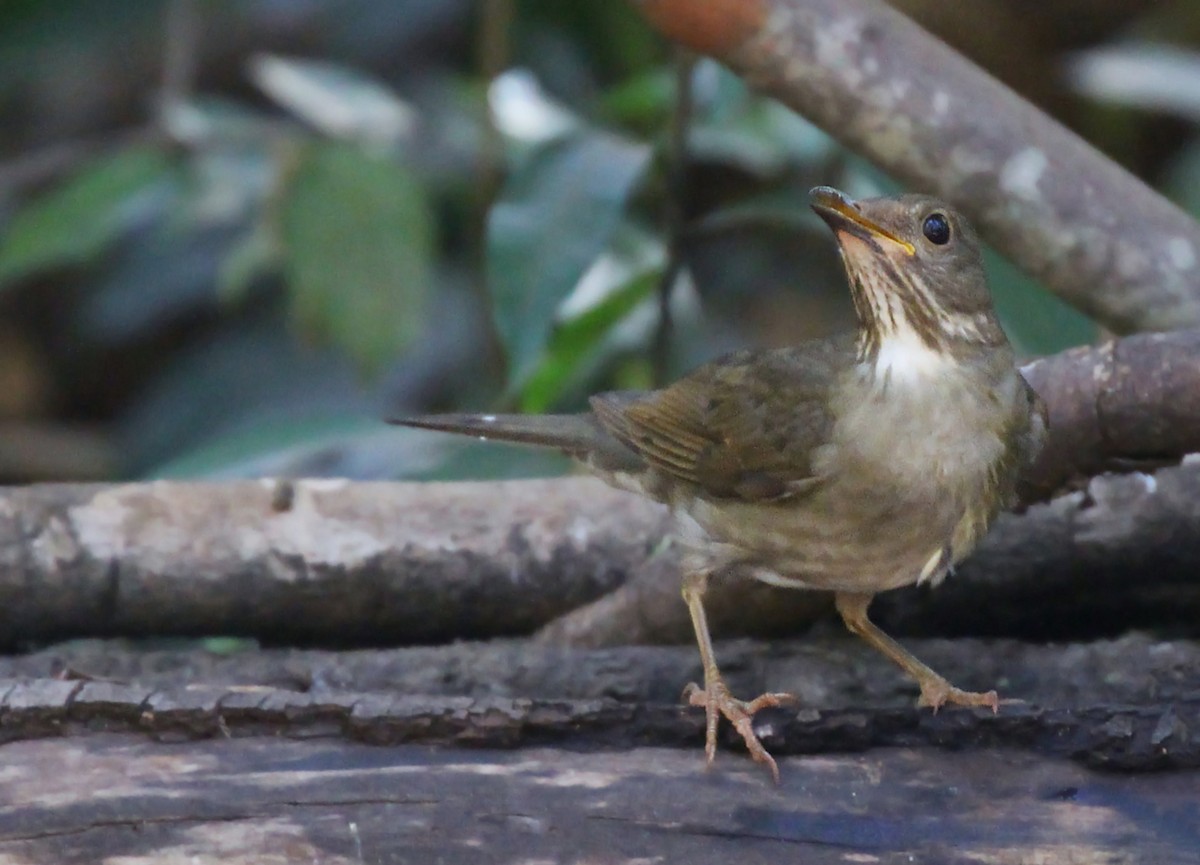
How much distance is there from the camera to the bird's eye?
130 inches

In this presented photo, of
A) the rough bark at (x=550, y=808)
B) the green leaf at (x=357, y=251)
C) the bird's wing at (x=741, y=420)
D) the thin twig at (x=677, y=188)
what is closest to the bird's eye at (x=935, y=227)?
the bird's wing at (x=741, y=420)

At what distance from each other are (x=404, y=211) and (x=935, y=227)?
6.91 ft

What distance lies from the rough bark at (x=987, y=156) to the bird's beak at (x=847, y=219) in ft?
1.97

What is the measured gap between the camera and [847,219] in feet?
10.6

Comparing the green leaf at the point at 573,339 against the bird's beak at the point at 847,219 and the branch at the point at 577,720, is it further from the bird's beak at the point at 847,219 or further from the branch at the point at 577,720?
the branch at the point at 577,720

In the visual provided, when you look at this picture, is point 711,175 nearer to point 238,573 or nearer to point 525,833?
point 238,573

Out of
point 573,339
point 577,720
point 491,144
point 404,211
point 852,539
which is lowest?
point 577,720

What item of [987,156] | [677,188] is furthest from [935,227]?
[677,188]

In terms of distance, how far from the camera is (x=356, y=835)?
260 centimetres

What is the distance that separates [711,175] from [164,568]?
14.8 feet

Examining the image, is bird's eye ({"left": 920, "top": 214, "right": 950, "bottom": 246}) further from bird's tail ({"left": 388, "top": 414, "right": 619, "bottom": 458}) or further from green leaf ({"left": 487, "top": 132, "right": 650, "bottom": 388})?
green leaf ({"left": 487, "top": 132, "right": 650, "bottom": 388})

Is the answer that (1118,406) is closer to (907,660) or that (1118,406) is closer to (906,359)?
(906,359)

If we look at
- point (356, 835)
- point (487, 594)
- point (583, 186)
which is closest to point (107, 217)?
point (583, 186)

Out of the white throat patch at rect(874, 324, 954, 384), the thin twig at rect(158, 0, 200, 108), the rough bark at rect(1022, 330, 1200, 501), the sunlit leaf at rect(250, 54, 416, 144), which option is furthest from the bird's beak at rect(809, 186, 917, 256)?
the thin twig at rect(158, 0, 200, 108)
